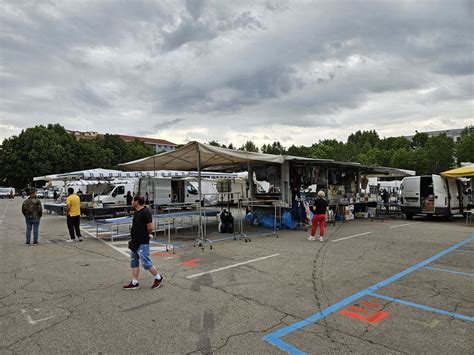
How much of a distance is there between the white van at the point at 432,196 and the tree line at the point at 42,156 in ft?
167

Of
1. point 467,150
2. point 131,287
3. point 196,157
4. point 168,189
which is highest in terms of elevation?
point 467,150

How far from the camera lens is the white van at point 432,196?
14.7 metres

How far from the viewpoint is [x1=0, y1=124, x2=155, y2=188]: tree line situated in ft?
172

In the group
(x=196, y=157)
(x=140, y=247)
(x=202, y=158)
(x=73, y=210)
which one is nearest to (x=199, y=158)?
(x=196, y=157)

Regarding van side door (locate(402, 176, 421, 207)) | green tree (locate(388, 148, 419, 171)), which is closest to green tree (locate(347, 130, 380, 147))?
green tree (locate(388, 148, 419, 171))

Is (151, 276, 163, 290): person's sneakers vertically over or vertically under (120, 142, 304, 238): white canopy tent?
under

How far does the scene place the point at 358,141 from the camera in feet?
331

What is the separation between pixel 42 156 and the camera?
52000 millimetres

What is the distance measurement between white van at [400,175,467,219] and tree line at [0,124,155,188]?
167 feet

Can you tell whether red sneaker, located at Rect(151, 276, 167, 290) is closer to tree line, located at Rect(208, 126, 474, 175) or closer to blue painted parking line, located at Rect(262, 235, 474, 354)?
blue painted parking line, located at Rect(262, 235, 474, 354)

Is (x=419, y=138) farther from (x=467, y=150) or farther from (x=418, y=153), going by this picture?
(x=467, y=150)

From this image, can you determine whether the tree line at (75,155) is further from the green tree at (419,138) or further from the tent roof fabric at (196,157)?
the tent roof fabric at (196,157)

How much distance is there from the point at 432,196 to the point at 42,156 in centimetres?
5553

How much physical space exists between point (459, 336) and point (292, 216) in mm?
9170
